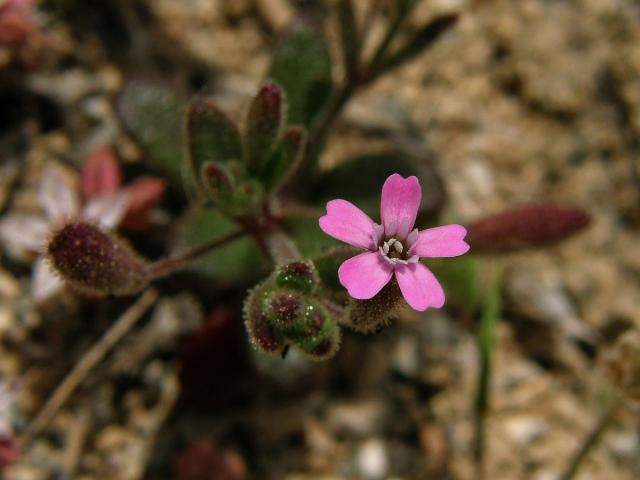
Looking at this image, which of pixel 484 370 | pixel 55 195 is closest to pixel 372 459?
pixel 484 370

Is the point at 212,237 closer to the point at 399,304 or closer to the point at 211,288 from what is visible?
the point at 211,288

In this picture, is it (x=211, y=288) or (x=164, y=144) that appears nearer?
(x=211, y=288)

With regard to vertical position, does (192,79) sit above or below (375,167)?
above

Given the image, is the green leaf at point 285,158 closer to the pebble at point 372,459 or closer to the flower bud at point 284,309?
the flower bud at point 284,309

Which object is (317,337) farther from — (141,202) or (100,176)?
(100,176)

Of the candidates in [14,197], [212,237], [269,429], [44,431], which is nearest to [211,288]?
[212,237]

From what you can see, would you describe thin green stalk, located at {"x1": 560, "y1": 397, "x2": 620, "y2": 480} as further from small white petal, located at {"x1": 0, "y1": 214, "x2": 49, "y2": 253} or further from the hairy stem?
small white petal, located at {"x1": 0, "y1": 214, "x2": 49, "y2": 253}

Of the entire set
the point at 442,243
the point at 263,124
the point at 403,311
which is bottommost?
the point at 403,311

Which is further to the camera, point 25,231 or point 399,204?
point 25,231
